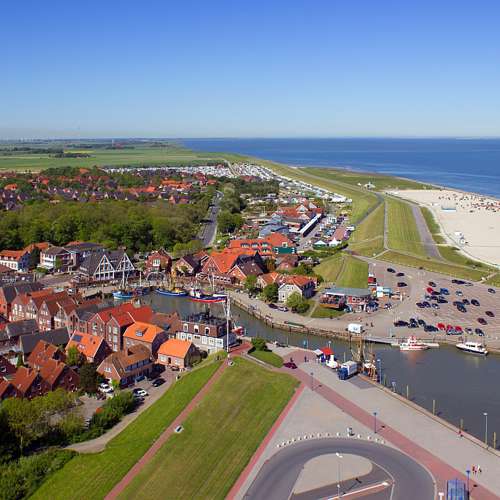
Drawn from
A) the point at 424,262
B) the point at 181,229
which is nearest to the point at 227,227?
the point at 181,229

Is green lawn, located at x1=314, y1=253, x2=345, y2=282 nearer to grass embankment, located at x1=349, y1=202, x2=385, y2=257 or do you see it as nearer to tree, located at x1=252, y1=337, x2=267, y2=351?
grass embankment, located at x1=349, y1=202, x2=385, y2=257

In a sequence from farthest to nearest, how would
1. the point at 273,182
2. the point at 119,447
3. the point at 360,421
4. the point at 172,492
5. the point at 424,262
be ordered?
the point at 273,182
the point at 424,262
the point at 360,421
the point at 119,447
the point at 172,492

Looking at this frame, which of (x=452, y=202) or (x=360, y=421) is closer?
(x=360, y=421)

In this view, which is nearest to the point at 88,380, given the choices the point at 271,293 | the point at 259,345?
the point at 259,345

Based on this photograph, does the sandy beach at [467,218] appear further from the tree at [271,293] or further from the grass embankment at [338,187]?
the tree at [271,293]

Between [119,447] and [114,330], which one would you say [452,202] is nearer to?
[114,330]

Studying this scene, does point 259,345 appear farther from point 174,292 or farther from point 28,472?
point 174,292

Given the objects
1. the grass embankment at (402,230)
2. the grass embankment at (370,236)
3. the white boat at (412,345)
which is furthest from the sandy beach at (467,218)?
the white boat at (412,345)
